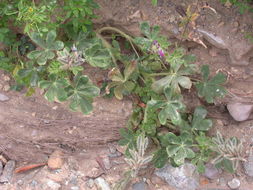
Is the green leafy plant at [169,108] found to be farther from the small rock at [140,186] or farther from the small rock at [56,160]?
the small rock at [56,160]

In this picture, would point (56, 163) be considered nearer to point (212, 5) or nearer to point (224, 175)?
point (224, 175)

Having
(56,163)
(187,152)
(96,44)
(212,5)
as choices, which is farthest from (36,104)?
(212,5)

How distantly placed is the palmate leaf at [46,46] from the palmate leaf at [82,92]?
21 centimetres

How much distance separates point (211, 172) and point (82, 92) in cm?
100

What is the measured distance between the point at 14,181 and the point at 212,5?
175 centimetres

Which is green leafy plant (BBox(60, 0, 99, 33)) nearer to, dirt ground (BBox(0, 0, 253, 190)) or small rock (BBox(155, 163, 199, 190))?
dirt ground (BBox(0, 0, 253, 190))

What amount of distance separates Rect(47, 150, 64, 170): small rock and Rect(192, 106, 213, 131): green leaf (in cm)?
92

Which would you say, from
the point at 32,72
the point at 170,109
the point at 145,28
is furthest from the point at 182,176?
the point at 32,72

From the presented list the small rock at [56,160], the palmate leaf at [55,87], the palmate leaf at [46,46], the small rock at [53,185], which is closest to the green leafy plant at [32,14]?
the palmate leaf at [46,46]

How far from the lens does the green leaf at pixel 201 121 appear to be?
2766 mm

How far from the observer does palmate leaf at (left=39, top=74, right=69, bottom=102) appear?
8.26 ft

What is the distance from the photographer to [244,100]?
2.87 metres

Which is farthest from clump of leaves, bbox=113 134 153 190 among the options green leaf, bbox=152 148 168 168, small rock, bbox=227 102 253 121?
small rock, bbox=227 102 253 121

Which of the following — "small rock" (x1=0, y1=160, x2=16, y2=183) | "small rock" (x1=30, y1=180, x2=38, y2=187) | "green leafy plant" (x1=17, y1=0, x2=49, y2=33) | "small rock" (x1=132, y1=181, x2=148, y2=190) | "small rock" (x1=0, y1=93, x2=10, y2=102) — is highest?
"green leafy plant" (x1=17, y1=0, x2=49, y2=33)
